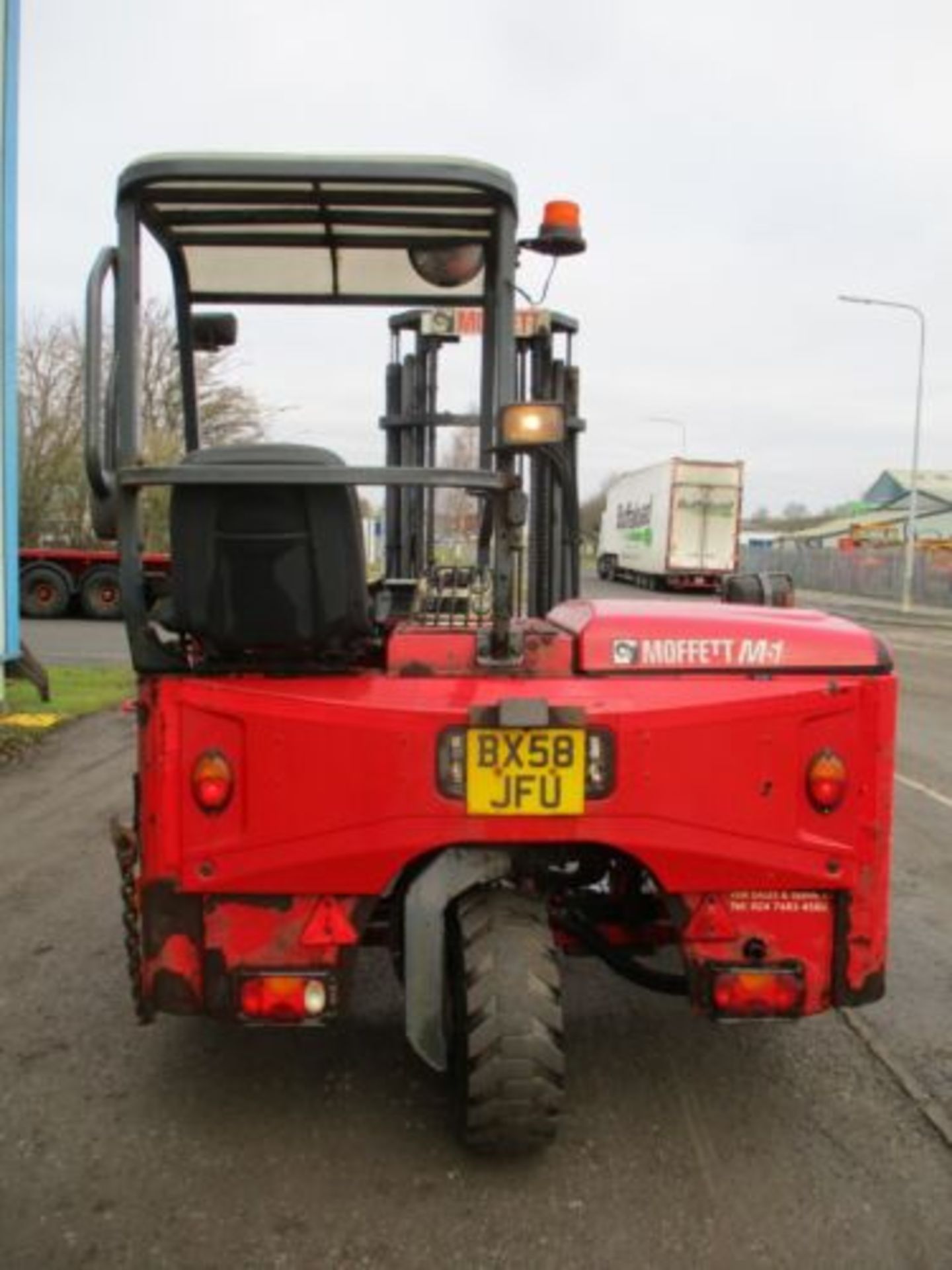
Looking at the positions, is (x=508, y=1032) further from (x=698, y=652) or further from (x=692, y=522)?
(x=692, y=522)

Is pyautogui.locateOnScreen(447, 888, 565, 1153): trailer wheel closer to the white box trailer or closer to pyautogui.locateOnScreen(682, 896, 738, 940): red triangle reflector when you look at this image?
pyautogui.locateOnScreen(682, 896, 738, 940): red triangle reflector

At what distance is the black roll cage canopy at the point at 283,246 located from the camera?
127 inches

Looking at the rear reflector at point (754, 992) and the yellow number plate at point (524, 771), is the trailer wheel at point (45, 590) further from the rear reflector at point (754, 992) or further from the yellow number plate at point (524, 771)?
the rear reflector at point (754, 992)

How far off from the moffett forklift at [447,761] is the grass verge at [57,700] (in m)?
6.29

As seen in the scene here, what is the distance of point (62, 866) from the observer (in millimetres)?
6531

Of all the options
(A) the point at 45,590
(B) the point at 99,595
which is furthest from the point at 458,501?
(A) the point at 45,590

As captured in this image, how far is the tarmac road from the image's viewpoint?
3.01 meters

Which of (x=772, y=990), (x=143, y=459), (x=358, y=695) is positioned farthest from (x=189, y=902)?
(x=772, y=990)

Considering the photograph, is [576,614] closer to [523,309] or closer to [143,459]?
[143,459]

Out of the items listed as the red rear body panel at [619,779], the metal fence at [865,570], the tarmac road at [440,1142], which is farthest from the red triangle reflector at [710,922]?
the metal fence at [865,570]

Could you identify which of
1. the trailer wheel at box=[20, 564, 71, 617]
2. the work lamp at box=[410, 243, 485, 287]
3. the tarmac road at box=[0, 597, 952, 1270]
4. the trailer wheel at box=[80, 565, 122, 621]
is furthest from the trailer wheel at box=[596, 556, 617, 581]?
the tarmac road at box=[0, 597, 952, 1270]

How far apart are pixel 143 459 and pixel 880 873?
7.42 feet

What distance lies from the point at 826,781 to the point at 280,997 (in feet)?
4.97

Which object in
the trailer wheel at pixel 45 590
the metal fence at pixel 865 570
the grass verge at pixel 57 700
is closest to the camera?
the grass verge at pixel 57 700
